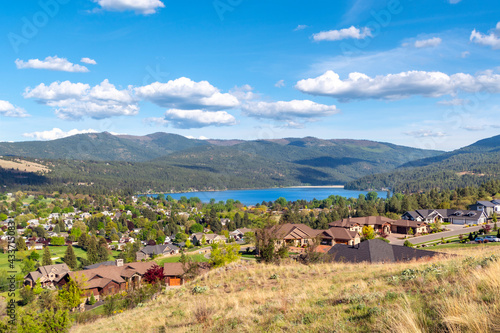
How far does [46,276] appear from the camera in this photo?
230 ft

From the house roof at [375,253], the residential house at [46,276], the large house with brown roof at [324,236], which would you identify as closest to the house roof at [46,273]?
the residential house at [46,276]

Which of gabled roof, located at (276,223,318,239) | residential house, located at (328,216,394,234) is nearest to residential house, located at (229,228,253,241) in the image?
residential house, located at (328,216,394,234)

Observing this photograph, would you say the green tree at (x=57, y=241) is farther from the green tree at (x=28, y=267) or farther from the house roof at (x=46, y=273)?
the house roof at (x=46, y=273)

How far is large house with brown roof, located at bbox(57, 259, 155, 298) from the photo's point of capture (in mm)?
58672

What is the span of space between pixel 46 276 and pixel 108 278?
62.0 ft

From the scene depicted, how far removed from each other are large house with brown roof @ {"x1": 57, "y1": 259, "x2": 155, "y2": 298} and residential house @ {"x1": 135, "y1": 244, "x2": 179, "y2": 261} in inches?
1069

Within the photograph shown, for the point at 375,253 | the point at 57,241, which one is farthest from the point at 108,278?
the point at 57,241

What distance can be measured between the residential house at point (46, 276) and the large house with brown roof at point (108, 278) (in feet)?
10.4

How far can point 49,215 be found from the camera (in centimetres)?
16775

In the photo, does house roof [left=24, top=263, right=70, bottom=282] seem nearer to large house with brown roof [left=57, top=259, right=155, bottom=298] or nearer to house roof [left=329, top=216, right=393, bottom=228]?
large house with brown roof [left=57, top=259, right=155, bottom=298]

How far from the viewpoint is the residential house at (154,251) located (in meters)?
96.1

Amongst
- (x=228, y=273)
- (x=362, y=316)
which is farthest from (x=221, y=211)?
(x=362, y=316)

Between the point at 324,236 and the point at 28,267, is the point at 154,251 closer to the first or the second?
the point at 28,267

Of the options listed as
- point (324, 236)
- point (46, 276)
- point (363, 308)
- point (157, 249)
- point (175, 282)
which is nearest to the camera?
point (363, 308)
